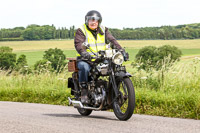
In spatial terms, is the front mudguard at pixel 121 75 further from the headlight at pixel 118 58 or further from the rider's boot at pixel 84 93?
the rider's boot at pixel 84 93

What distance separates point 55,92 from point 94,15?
4579mm

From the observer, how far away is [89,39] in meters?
7.15

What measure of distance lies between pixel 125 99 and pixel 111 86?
43cm

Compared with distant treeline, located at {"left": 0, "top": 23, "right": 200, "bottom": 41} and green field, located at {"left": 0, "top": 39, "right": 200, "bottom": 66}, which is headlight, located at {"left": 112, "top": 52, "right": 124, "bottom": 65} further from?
distant treeline, located at {"left": 0, "top": 23, "right": 200, "bottom": 41}

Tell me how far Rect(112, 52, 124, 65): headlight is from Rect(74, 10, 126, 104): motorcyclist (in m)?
0.69

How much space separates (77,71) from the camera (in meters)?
7.59

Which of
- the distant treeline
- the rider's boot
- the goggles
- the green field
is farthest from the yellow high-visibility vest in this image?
the distant treeline

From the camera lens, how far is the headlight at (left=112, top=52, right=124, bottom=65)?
6406 mm

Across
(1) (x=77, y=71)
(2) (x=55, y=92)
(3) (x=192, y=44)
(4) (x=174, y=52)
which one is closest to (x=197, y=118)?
(1) (x=77, y=71)

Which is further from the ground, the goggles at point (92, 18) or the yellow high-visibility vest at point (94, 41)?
the goggles at point (92, 18)

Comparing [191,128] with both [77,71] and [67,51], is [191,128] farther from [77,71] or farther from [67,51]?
[67,51]

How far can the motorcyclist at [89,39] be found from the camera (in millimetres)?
7062

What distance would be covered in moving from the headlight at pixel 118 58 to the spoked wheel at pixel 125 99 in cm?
32

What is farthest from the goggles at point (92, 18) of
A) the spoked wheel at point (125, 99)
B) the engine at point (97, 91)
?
the spoked wheel at point (125, 99)
